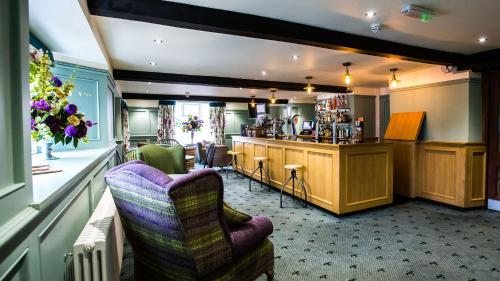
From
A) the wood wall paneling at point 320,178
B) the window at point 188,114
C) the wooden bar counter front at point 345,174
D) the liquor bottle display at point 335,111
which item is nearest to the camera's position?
the wooden bar counter front at point 345,174

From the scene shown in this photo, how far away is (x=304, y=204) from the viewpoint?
467 cm

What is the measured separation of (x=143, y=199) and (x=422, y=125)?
525 cm

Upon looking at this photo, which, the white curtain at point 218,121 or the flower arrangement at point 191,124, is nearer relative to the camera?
the flower arrangement at point 191,124

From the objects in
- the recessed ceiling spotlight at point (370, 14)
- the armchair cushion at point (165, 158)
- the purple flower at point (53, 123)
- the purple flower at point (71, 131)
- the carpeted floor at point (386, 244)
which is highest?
the recessed ceiling spotlight at point (370, 14)

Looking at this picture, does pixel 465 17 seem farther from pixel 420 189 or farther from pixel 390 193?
pixel 420 189

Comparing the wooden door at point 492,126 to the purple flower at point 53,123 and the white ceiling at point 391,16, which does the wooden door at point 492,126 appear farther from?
the purple flower at point 53,123

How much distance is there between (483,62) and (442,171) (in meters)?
1.84

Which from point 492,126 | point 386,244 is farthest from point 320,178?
point 492,126

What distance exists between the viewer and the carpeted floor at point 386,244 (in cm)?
250

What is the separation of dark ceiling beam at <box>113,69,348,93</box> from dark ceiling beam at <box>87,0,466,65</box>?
3235mm

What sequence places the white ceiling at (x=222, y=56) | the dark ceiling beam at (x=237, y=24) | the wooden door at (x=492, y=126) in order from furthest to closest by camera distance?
the wooden door at (x=492, y=126) → the white ceiling at (x=222, y=56) → the dark ceiling beam at (x=237, y=24)

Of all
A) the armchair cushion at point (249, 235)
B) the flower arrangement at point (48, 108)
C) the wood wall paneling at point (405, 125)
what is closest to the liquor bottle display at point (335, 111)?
the wood wall paneling at point (405, 125)

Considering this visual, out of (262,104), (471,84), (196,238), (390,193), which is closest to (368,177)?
(390,193)

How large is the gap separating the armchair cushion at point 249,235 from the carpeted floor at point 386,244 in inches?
30.1
